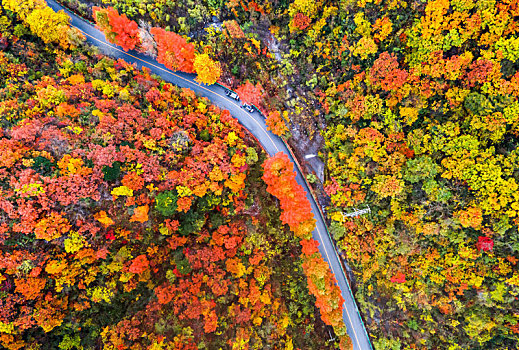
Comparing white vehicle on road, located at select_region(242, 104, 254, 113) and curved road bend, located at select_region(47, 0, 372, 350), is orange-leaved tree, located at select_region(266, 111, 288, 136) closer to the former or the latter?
curved road bend, located at select_region(47, 0, 372, 350)

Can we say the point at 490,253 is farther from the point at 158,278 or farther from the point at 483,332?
the point at 158,278

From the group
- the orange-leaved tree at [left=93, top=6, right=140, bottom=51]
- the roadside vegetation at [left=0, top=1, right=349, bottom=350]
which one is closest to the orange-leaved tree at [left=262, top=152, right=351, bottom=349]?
the roadside vegetation at [left=0, top=1, right=349, bottom=350]

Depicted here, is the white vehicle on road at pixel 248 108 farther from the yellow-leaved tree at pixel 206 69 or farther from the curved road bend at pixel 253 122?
the yellow-leaved tree at pixel 206 69

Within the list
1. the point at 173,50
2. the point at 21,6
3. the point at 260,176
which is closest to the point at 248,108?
the point at 260,176

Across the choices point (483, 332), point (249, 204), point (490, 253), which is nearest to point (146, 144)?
point (249, 204)

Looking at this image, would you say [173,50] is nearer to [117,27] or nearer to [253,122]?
[117,27]

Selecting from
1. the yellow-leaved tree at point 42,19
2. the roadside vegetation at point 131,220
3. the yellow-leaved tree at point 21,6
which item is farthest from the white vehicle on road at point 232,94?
the yellow-leaved tree at point 21,6
